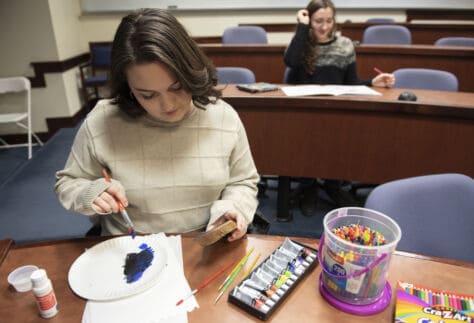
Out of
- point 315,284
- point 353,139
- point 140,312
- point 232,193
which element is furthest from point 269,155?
point 140,312

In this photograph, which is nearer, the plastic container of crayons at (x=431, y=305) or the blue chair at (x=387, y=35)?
the plastic container of crayons at (x=431, y=305)

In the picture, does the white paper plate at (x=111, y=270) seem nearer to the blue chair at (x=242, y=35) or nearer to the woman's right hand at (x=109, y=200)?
the woman's right hand at (x=109, y=200)

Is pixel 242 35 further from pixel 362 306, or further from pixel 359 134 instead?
pixel 362 306

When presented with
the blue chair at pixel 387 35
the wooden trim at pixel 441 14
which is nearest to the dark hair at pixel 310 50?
the blue chair at pixel 387 35

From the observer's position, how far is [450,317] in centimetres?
62

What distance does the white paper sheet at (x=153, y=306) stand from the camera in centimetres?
64

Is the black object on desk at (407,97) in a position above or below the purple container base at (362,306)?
above

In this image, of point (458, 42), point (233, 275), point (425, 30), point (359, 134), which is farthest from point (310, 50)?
point (425, 30)

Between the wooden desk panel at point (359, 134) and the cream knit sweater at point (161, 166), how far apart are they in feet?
2.78

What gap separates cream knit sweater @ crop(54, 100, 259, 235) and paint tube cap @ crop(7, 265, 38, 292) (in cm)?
25

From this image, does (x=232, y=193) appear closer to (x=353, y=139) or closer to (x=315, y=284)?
(x=315, y=284)

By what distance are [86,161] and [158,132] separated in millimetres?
220

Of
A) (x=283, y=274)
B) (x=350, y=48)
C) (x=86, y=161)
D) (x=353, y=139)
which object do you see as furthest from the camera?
(x=350, y=48)

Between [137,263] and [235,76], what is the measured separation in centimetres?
173
